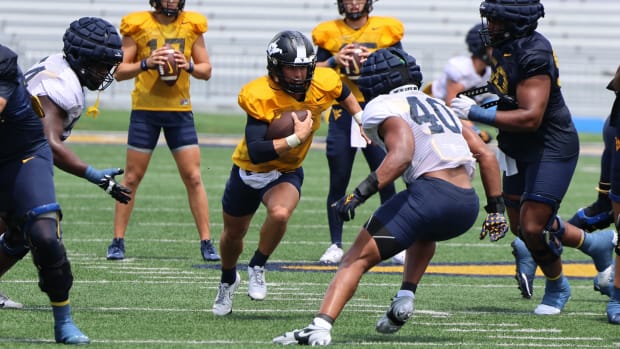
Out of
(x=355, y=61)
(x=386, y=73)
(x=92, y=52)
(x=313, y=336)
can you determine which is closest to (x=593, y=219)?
(x=355, y=61)

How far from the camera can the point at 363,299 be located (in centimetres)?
746

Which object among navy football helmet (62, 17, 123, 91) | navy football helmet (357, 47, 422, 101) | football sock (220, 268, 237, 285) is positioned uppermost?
navy football helmet (357, 47, 422, 101)

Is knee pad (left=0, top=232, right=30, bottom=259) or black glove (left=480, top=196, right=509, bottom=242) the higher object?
black glove (left=480, top=196, right=509, bottom=242)

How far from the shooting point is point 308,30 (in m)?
27.9

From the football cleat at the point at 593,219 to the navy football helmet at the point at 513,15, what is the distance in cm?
171

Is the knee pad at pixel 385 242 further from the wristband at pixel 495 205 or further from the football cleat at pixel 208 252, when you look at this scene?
the football cleat at pixel 208 252

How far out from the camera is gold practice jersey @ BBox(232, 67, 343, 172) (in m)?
6.68

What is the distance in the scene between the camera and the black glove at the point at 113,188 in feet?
19.7

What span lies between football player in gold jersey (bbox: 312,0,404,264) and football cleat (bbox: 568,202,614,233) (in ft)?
5.69

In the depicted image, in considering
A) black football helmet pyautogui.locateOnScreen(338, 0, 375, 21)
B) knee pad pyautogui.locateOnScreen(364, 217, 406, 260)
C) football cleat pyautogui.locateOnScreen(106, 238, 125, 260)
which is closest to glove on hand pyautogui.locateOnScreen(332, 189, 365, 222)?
knee pad pyautogui.locateOnScreen(364, 217, 406, 260)

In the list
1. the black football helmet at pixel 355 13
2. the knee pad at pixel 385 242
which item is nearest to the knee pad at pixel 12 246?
the knee pad at pixel 385 242

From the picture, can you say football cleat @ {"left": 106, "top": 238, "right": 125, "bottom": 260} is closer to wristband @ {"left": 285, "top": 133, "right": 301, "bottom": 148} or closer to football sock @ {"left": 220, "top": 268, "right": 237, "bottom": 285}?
football sock @ {"left": 220, "top": 268, "right": 237, "bottom": 285}

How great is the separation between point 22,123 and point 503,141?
110 inches

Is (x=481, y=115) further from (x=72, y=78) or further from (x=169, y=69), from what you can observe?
(x=169, y=69)
